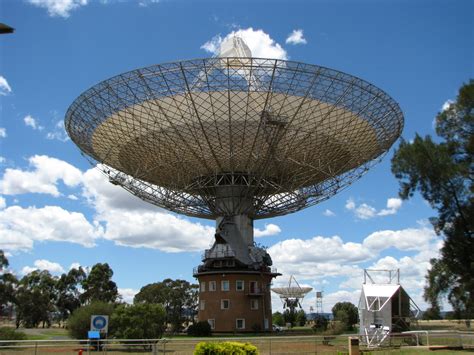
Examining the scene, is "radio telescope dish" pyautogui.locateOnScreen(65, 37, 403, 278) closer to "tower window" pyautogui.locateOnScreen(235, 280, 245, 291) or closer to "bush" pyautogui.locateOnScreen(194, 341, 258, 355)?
"tower window" pyautogui.locateOnScreen(235, 280, 245, 291)

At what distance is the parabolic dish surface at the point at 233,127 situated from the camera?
3800cm

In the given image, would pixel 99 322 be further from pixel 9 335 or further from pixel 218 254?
pixel 218 254

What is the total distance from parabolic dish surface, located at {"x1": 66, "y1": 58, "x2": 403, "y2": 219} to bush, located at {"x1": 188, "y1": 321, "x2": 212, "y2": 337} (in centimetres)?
1201

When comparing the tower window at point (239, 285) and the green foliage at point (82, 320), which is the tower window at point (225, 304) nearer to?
the tower window at point (239, 285)

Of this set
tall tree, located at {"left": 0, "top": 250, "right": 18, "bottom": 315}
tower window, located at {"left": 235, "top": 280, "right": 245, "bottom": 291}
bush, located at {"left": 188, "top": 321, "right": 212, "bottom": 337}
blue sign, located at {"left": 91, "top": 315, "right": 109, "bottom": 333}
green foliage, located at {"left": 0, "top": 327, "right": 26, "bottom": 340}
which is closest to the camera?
blue sign, located at {"left": 91, "top": 315, "right": 109, "bottom": 333}

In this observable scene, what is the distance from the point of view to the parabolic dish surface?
38000 mm

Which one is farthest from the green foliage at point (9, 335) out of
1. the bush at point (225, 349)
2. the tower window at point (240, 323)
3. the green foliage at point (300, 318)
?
the green foliage at point (300, 318)

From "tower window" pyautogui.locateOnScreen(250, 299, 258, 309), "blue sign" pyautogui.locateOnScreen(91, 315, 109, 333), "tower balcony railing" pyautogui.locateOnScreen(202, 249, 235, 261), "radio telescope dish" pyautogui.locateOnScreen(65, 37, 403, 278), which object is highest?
"radio telescope dish" pyautogui.locateOnScreen(65, 37, 403, 278)

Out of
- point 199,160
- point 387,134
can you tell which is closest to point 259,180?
point 199,160

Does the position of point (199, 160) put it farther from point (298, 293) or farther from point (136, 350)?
point (298, 293)

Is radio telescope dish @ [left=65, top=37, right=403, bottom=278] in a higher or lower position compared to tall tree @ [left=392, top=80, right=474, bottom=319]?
higher

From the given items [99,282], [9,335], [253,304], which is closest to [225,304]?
[253,304]

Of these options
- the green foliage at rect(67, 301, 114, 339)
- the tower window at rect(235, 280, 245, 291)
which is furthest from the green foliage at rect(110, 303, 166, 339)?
the tower window at rect(235, 280, 245, 291)

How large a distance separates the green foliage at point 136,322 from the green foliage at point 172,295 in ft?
207
